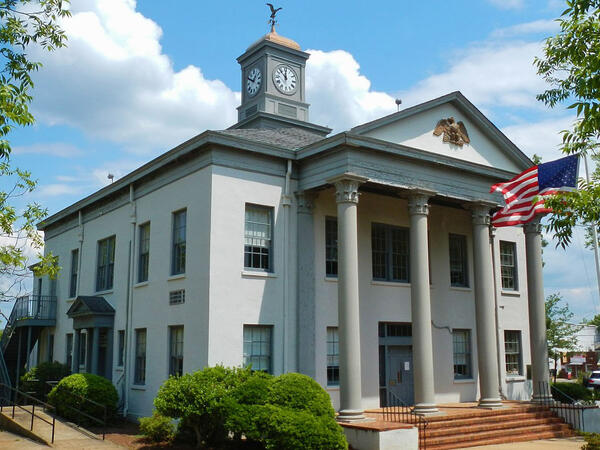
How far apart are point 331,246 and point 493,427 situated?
282 inches

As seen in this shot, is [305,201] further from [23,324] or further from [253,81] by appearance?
[23,324]

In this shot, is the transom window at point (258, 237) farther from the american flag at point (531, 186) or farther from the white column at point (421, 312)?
the american flag at point (531, 186)

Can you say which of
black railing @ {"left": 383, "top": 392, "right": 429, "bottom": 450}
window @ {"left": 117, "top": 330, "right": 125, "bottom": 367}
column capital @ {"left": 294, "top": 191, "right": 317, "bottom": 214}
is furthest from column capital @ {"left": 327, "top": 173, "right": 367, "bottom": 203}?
window @ {"left": 117, "top": 330, "right": 125, "bottom": 367}

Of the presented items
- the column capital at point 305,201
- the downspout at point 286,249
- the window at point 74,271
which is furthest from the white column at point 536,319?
the window at point 74,271

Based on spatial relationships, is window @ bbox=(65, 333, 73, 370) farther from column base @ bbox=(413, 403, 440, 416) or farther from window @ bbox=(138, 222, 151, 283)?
column base @ bbox=(413, 403, 440, 416)

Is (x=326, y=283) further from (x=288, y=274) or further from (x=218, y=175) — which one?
(x=218, y=175)

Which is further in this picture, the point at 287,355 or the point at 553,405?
the point at 553,405

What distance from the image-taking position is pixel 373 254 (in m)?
21.5

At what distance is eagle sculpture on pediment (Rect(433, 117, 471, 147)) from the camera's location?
21052mm

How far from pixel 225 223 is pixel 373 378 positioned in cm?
691

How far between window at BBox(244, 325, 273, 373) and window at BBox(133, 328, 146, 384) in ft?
15.7

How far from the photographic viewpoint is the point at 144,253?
2208cm

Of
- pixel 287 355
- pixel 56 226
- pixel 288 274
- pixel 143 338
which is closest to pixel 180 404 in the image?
pixel 287 355

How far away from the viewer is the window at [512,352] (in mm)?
24688
